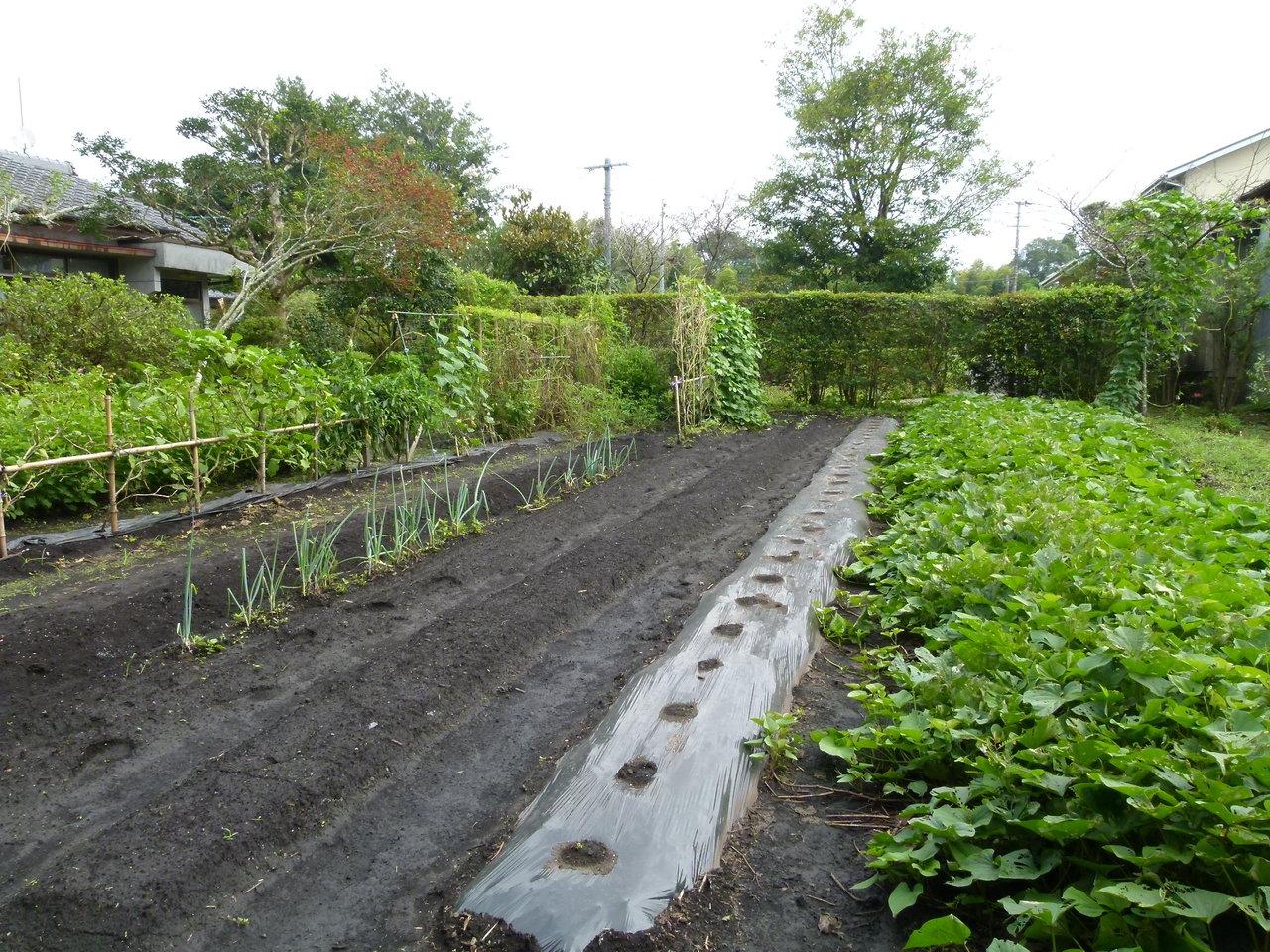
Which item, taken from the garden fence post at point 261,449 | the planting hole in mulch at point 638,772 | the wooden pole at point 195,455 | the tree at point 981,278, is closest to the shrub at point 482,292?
the garden fence post at point 261,449

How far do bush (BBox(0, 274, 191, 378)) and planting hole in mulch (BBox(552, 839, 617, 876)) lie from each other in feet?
28.1

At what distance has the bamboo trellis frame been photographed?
4.40 m

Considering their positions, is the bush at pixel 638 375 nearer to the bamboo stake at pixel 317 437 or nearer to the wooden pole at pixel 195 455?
the bamboo stake at pixel 317 437

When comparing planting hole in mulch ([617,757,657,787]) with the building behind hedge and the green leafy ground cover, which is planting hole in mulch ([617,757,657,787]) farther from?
the building behind hedge

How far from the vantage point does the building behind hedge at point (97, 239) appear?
13.0m

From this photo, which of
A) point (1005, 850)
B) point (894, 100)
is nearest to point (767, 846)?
point (1005, 850)

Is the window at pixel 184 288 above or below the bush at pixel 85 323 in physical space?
above

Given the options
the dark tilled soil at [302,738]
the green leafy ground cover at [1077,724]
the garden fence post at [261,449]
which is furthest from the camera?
the garden fence post at [261,449]

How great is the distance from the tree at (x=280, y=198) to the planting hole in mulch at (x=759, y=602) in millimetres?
11096

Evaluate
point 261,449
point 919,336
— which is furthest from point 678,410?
point 261,449

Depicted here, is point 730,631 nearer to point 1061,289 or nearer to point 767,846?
point 767,846

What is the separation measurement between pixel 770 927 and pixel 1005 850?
0.56 metres

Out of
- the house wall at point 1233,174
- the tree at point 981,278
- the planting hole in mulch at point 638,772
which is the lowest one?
the planting hole in mulch at point 638,772

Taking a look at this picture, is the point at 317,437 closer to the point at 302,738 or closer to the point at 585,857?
the point at 302,738
